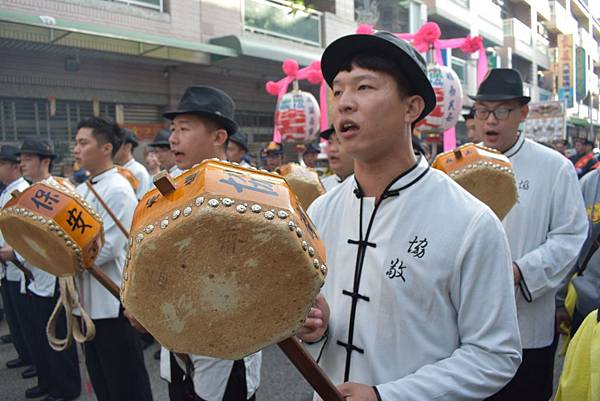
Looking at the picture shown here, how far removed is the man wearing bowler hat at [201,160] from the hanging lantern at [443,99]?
4557mm

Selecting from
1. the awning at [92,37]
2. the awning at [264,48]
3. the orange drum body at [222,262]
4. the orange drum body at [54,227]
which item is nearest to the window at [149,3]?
the awning at [92,37]

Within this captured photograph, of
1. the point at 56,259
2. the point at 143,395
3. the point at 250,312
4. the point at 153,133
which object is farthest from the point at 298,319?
the point at 153,133

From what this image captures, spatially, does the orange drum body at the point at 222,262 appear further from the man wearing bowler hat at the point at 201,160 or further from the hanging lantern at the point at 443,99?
the hanging lantern at the point at 443,99

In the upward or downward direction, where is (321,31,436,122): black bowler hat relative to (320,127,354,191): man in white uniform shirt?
upward

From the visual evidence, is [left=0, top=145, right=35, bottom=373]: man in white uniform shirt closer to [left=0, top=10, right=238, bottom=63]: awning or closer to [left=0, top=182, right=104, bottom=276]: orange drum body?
[left=0, top=182, right=104, bottom=276]: orange drum body

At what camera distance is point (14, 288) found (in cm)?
471

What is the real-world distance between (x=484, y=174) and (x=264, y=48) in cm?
994

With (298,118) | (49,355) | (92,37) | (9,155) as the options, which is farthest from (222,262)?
(92,37)

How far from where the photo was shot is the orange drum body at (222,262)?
3.09ft

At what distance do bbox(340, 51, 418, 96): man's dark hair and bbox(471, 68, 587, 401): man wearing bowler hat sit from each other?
123 cm

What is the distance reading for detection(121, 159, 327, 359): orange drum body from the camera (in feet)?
3.09

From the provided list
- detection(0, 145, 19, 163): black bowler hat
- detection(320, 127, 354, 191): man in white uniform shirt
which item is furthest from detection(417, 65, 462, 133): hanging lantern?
detection(0, 145, 19, 163): black bowler hat

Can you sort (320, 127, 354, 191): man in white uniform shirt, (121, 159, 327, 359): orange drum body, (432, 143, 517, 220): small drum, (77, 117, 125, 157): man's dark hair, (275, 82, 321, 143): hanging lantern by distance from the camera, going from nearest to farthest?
(121, 159, 327, 359): orange drum body, (432, 143, 517, 220): small drum, (77, 117, 125, 157): man's dark hair, (320, 127, 354, 191): man in white uniform shirt, (275, 82, 321, 143): hanging lantern

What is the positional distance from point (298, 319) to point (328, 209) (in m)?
Answer: 0.66
